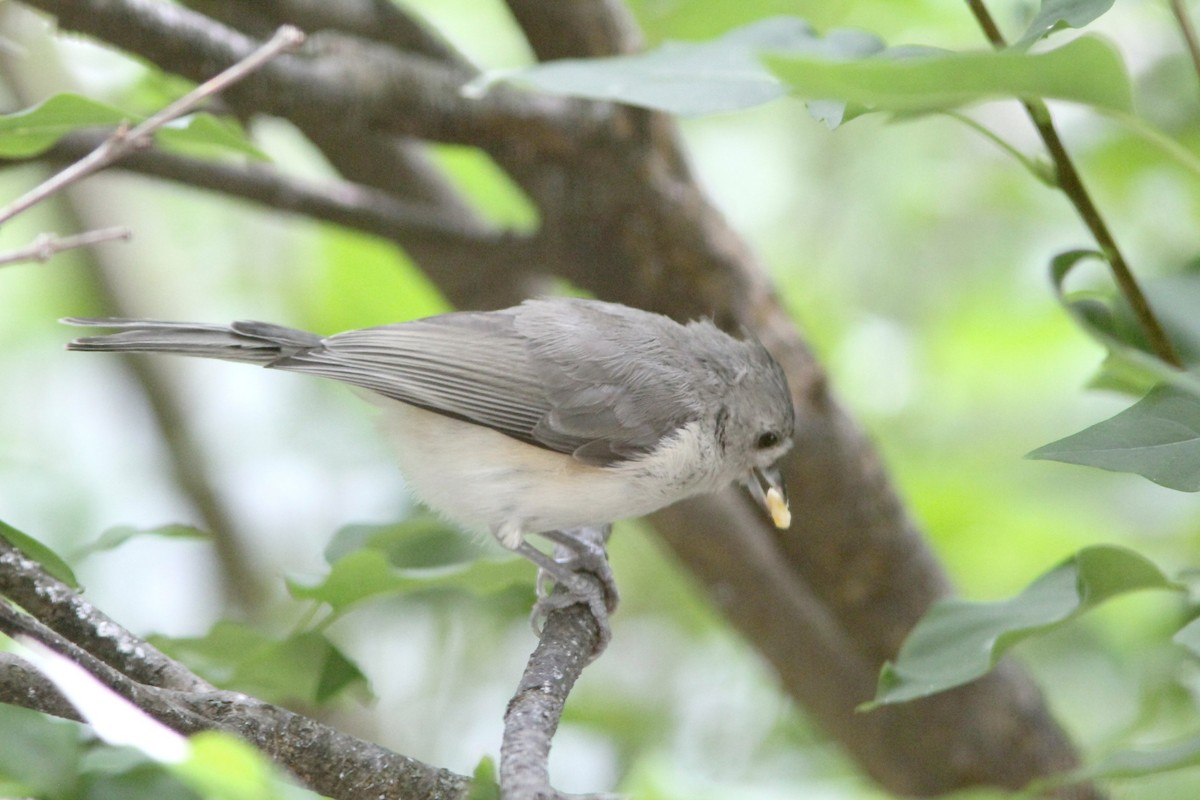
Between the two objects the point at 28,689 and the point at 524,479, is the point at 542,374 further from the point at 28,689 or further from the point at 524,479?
the point at 28,689

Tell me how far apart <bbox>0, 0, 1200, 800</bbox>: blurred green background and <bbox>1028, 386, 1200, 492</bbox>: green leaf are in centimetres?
96

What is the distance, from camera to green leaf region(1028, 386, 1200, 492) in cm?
143

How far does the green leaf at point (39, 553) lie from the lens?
1.50 metres

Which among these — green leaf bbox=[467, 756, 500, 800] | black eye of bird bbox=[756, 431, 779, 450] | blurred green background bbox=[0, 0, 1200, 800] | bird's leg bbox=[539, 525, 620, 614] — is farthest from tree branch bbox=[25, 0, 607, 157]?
green leaf bbox=[467, 756, 500, 800]

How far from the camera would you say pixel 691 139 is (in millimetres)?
5301

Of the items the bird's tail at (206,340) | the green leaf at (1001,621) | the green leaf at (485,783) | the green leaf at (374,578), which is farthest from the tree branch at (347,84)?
the green leaf at (485,783)

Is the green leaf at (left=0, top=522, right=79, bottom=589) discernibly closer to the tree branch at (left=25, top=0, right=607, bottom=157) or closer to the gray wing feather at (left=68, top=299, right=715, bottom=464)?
the gray wing feather at (left=68, top=299, right=715, bottom=464)

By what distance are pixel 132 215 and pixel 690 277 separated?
2491 millimetres

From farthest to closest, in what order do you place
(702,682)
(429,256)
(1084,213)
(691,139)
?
(691,139), (702,682), (429,256), (1084,213)

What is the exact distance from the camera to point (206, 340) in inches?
88.4

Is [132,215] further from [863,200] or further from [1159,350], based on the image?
[1159,350]

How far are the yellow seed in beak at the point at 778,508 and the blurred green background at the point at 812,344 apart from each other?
0.35 metres

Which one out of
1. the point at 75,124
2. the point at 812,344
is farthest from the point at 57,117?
the point at 812,344

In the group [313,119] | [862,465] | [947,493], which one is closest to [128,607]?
[313,119]
